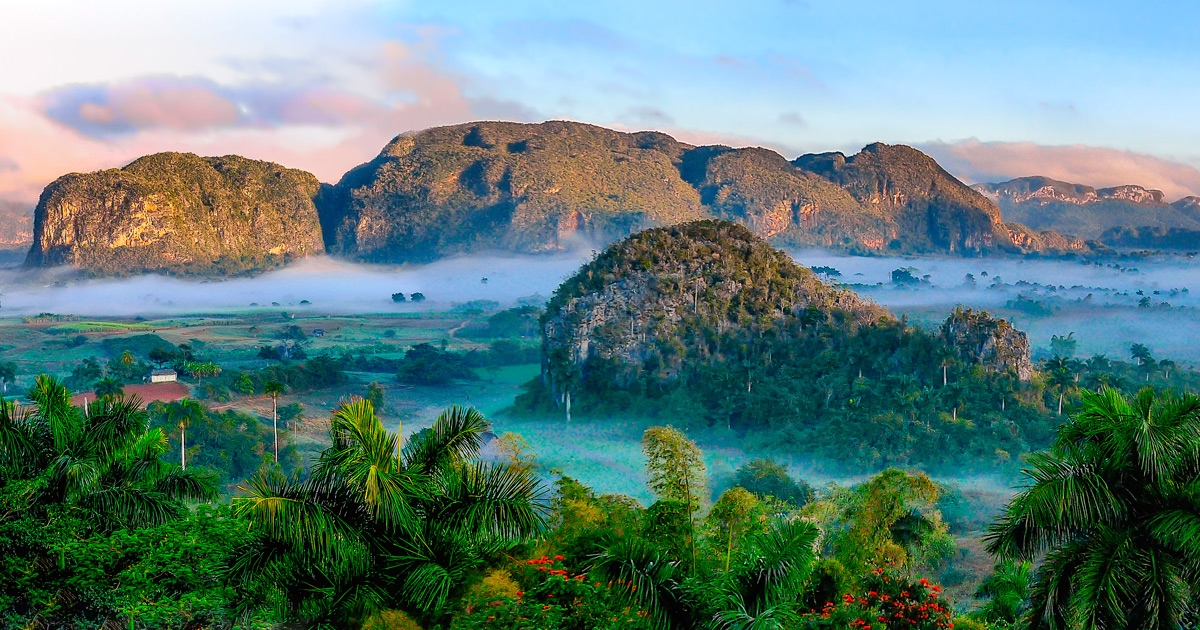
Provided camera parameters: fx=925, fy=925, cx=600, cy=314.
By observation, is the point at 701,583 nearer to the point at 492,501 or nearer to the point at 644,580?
the point at 644,580

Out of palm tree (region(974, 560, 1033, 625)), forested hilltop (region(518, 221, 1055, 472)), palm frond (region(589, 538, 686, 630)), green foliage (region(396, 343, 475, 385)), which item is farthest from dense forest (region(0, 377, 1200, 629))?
green foliage (region(396, 343, 475, 385))

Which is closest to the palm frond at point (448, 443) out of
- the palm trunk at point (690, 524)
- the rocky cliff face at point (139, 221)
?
the palm trunk at point (690, 524)

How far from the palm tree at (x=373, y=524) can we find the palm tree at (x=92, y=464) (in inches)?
170

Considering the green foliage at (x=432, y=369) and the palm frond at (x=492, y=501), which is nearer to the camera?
the palm frond at (x=492, y=501)

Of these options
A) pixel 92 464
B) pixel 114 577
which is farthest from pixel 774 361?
pixel 114 577

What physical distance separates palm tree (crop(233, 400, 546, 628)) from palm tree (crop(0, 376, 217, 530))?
431 cm

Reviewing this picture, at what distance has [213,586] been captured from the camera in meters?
11.2

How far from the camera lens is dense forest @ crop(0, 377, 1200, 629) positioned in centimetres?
926

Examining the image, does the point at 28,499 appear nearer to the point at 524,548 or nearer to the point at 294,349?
the point at 524,548

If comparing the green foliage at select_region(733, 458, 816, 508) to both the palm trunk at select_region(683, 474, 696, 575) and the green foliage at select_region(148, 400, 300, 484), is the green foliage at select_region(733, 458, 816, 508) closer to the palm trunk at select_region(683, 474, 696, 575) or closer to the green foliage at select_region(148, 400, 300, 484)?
the green foliage at select_region(148, 400, 300, 484)

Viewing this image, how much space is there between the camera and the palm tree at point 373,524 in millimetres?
9961

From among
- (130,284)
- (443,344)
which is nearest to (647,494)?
(443,344)

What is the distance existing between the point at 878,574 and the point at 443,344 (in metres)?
87.8

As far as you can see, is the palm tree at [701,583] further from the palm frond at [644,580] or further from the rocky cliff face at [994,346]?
the rocky cliff face at [994,346]
